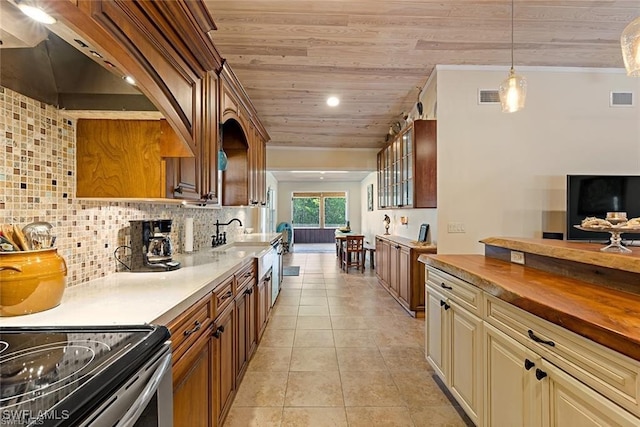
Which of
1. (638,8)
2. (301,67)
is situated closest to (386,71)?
(301,67)

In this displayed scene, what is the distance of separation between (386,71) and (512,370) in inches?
130

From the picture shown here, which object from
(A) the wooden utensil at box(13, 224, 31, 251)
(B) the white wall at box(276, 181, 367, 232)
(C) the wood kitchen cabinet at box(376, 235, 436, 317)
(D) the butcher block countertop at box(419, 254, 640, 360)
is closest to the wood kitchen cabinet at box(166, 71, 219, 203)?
(A) the wooden utensil at box(13, 224, 31, 251)

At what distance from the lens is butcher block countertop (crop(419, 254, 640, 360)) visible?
3.00 feet

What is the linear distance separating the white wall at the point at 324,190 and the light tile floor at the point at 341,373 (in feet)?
25.0

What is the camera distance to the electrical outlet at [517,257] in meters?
2.01

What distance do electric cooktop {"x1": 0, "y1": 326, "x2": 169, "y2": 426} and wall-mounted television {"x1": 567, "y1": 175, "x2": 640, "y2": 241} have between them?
4052mm

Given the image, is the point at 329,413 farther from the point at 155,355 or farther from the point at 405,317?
the point at 405,317

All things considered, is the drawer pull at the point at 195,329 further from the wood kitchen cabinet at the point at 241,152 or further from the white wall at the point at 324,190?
the white wall at the point at 324,190

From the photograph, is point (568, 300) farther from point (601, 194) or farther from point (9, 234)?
point (601, 194)

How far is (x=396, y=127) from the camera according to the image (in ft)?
16.3

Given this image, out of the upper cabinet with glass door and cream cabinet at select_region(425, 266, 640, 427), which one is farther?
the upper cabinet with glass door

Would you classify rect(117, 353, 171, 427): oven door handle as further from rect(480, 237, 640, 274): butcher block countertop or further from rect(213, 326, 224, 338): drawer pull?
rect(480, 237, 640, 274): butcher block countertop

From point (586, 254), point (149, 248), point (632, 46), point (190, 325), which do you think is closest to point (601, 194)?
point (632, 46)

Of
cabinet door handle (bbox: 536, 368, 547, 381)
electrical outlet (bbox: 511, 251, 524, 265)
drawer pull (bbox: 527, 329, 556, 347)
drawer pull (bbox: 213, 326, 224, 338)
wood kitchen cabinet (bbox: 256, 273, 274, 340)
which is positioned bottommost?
wood kitchen cabinet (bbox: 256, 273, 274, 340)
